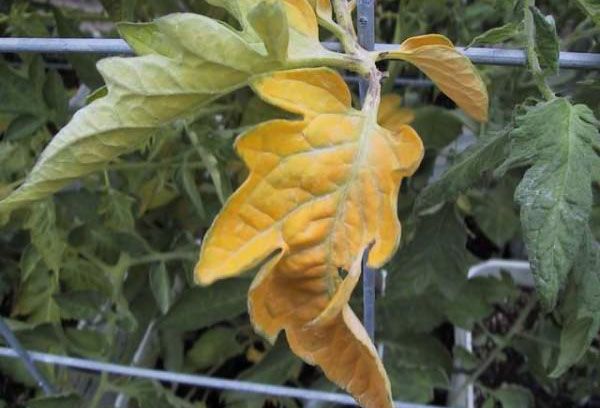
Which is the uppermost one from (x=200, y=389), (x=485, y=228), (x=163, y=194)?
(x=163, y=194)

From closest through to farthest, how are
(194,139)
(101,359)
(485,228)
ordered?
1. (194,139)
2. (101,359)
3. (485,228)

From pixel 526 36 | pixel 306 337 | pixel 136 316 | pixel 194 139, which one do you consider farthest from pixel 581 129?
pixel 136 316

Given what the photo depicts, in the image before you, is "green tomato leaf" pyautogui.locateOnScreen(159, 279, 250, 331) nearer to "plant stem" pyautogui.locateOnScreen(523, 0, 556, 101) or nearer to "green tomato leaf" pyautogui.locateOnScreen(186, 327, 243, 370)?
"green tomato leaf" pyautogui.locateOnScreen(186, 327, 243, 370)

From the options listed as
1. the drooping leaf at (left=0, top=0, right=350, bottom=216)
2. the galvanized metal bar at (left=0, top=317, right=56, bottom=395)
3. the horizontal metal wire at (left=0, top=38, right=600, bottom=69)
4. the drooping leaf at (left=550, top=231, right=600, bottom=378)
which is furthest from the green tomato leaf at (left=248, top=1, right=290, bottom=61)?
the galvanized metal bar at (left=0, top=317, right=56, bottom=395)

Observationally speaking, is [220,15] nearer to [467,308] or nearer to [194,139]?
[194,139]

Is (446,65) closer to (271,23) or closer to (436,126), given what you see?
(271,23)

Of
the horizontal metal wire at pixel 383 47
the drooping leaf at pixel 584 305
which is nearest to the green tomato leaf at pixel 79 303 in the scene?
the horizontal metal wire at pixel 383 47

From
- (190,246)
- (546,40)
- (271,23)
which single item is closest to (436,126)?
(190,246)
